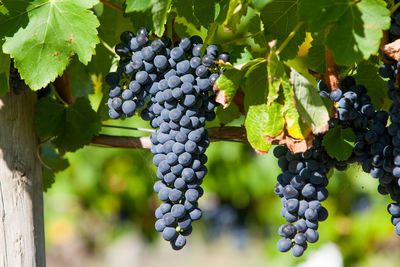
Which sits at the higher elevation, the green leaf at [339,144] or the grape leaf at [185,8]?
the grape leaf at [185,8]

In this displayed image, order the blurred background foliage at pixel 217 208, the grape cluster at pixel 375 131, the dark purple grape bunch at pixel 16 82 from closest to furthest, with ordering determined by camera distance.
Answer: the grape cluster at pixel 375 131, the dark purple grape bunch at pixel 16 82, the blurred background foliage at pixel 217 208

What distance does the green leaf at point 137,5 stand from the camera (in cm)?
99

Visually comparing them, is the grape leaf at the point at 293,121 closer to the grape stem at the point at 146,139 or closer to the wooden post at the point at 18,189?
the grape stem at the point at 146,139

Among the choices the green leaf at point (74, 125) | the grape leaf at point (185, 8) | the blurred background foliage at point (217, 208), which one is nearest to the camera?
the grape leaf at point (185, 8)

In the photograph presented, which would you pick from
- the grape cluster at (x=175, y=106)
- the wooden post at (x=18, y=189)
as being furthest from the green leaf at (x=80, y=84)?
the grape cluster at (x=175, y=106)

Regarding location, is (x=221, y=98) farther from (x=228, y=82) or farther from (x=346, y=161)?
(x=346, y=161)

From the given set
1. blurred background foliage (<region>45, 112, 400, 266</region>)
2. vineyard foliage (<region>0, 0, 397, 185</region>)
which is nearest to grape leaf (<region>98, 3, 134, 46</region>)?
vineyard foliage (<region>0, 0, 397, 185</region>)

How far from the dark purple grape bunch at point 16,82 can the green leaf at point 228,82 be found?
50 cm

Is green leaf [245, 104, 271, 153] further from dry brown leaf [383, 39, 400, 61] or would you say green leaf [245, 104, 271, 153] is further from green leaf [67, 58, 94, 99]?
green leaf [67, 58, 94, 99]

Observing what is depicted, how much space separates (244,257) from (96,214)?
1724 mm

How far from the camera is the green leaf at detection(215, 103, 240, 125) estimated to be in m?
1.28

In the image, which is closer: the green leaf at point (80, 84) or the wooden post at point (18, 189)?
the wooden post at point (18, 189)

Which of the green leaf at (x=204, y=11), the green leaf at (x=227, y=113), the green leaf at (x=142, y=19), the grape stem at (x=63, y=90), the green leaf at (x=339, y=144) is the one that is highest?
the green leaf at (x=204, y=11)

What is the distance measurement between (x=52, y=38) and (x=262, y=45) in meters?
0.47
